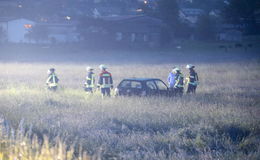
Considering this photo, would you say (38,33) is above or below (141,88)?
above

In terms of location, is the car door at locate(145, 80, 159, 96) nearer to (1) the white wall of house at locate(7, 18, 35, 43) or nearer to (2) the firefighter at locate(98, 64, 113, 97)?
(2) the firefighter at locate(98, 64, 113, 97)

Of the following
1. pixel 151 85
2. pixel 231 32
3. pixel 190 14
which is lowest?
pixel 151 85

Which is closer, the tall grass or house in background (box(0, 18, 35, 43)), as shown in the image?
the tall grass

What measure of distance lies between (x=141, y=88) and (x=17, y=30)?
5544 cm

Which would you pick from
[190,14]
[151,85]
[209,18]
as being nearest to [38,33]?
[209,18]

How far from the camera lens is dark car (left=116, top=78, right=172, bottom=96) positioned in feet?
50.9

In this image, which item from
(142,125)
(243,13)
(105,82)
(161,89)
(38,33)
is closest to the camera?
(142,125)

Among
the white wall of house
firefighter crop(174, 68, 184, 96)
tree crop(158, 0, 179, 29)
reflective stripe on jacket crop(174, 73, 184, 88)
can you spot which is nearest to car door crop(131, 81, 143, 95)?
firefighter crop(174, 68, 184, 96)

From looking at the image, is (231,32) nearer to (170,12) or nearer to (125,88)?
(170,12)

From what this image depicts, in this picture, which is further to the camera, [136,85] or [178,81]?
[178,81]

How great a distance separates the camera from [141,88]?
51.0ft

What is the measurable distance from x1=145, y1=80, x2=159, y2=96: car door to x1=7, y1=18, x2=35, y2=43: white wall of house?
2109 inches

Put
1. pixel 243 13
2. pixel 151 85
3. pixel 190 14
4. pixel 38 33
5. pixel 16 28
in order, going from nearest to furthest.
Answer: pixel 151 85 < pixel 243 13 < pixel 38 33 < pixel 16 28 < pixel 190 14

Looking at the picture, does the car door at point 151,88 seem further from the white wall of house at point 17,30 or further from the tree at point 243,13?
the white wall of house at point 17,30
